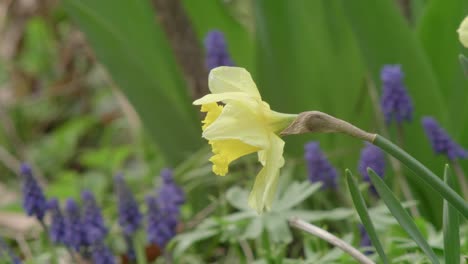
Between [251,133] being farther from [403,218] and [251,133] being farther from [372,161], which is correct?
[372,161]

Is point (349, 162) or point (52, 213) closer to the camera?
point (52, 213)

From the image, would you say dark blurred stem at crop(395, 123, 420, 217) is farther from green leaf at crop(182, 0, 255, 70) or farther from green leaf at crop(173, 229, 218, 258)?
green leaf at crop(182, 0, 255, 70)

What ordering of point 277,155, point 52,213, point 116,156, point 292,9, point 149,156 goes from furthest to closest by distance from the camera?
point 149,156 < point 116,156 < point 292,9 < point 52,213 < point 277,155

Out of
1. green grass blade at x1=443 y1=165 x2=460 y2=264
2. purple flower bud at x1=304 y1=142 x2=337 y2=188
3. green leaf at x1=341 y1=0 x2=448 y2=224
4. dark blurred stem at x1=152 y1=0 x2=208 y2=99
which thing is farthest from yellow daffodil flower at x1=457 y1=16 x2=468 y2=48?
dark blurred stem at x1=152 y1=0 x2=208 y2=99

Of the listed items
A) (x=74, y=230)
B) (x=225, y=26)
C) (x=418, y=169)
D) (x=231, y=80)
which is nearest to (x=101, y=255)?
(x=74, y=230)

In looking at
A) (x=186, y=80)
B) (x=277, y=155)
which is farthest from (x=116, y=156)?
(x=277, y=155)

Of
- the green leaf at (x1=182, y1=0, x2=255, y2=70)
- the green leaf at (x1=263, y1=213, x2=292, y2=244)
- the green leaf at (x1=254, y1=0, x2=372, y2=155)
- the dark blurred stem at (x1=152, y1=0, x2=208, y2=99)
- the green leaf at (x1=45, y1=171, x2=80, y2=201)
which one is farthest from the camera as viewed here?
the green leaf at (x1=45, y1=171, x2=80, y2=201)

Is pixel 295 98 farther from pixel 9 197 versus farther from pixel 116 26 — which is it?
pixel 9 197
